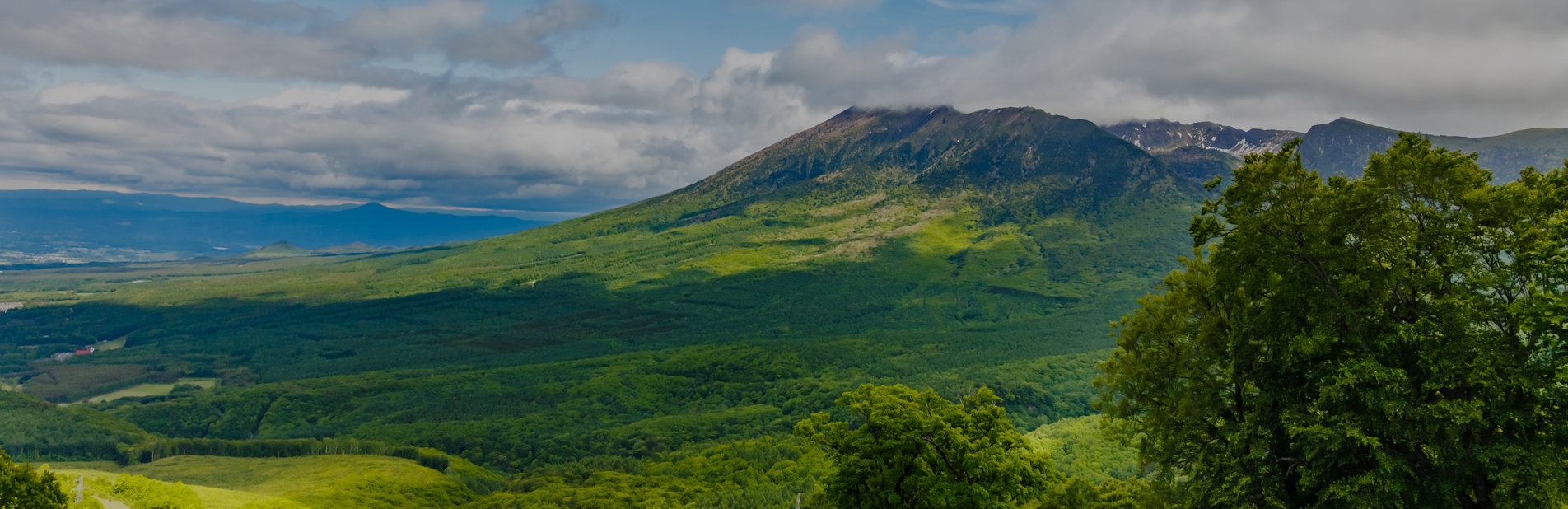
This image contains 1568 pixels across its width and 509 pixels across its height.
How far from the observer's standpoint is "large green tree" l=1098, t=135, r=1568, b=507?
17.7 metres

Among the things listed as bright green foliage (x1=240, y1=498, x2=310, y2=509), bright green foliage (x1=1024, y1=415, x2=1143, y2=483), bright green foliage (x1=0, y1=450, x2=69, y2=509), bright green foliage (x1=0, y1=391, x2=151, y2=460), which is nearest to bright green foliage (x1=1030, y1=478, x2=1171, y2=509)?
bright green foliage (x1=0, y1=450, x2=69, y2=509)

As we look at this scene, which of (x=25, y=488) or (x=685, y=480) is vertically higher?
(x=25, y=488)

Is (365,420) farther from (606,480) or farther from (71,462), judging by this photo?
(606,480)

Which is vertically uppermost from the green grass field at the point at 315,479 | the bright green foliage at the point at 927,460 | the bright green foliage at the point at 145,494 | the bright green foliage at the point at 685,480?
the bright green foliage at the point at 927,460

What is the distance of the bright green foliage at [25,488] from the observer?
27.2 m

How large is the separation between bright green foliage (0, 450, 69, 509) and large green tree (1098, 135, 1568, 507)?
41.9 meters

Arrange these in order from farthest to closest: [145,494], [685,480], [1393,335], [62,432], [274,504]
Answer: [62,432] → [685,480] → [274,504] → [145,494] → [1393,335]

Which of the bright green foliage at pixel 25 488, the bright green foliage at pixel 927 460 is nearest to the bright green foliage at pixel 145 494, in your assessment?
the bright green foliage at pixel 25 488

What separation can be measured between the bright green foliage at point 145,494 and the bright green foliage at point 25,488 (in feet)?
80.2

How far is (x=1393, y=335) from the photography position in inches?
741

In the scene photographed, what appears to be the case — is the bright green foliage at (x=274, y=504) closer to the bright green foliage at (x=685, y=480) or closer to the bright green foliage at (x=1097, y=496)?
the bright green foliage at (x=685, y=480)

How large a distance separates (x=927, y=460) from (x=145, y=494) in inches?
2257

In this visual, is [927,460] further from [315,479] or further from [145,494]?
[315,479]

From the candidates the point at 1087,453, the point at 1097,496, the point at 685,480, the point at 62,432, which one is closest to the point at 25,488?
the point at 1097,496
